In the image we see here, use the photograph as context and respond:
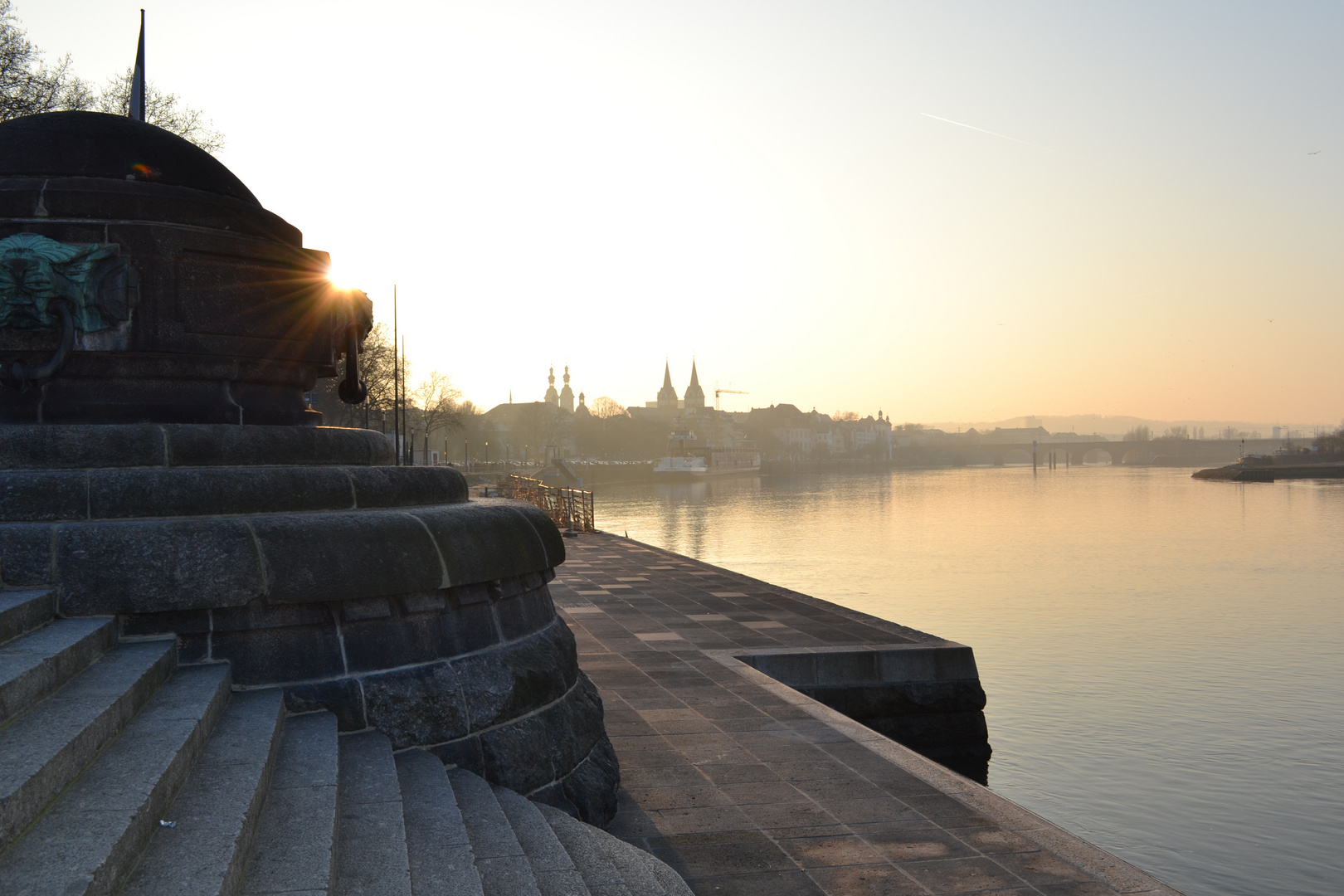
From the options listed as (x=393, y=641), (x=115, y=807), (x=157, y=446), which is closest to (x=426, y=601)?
(x=393, y=641)

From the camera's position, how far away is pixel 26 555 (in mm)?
4320

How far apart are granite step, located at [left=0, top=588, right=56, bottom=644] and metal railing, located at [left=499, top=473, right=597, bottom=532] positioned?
24.6m

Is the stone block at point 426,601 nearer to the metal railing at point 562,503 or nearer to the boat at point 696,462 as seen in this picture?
the metal railing at point 562,503

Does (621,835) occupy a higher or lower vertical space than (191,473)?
lower

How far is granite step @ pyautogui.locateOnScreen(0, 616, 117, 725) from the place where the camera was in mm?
3250

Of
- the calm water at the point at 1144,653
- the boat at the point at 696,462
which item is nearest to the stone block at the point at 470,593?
the calm water at the point at 1144,653

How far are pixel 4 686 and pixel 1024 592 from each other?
2616 cm

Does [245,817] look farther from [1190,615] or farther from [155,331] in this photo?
[1190,615]

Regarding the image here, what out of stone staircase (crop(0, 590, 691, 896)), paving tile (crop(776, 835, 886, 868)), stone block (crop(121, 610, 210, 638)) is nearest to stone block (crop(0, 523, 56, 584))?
stone staircase (crop(0, 590, 691, 896))

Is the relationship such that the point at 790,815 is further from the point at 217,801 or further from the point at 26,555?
the point at 26,555

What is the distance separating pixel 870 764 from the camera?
670 centimetres

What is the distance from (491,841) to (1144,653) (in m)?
17.0

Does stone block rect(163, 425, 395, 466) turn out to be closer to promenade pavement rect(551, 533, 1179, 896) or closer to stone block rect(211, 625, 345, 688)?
stone block rect(211, 625, 345, 688)

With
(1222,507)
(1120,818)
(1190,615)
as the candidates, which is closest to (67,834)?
(1120,818)
